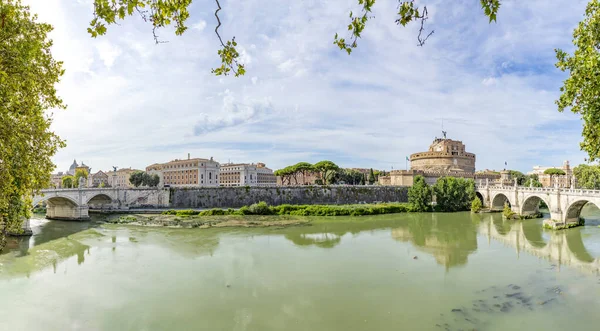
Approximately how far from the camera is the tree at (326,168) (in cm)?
4910

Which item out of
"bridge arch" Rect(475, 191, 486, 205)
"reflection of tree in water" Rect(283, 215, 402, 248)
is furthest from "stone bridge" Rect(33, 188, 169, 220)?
"bridge arch" Rect(475, 191, 486, 205)

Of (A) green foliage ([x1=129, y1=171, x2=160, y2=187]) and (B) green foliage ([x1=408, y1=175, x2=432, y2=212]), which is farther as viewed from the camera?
(A) green foliage ([x1=129, y1=171, x2=160, y2=187])

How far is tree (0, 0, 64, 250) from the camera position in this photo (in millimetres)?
5145

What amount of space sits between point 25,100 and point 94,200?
40.3 m

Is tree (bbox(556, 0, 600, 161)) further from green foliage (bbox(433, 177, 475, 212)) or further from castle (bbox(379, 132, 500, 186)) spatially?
castle (bbox(379, 132, 500, 186))

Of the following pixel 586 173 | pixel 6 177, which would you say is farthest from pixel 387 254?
pixel 586 173

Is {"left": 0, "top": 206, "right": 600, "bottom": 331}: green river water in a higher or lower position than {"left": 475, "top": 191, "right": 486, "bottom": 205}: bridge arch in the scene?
lower

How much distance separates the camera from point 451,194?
3478 cm

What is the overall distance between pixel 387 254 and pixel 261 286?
737 cm

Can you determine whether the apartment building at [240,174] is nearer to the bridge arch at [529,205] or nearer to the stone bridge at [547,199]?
the stone bridge at [547,199]

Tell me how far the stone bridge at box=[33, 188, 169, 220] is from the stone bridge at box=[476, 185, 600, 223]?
35.6 m

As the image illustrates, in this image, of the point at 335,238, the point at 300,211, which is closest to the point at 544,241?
the point at 335,238

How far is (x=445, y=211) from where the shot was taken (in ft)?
114

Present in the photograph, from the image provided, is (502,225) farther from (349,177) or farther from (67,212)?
(67,212)
